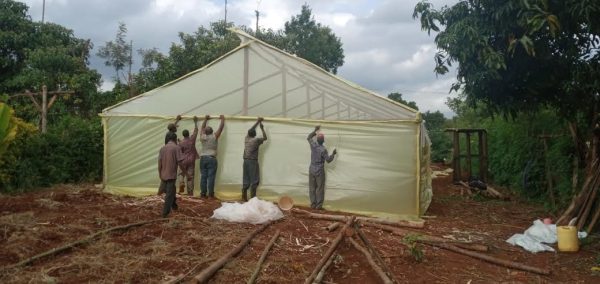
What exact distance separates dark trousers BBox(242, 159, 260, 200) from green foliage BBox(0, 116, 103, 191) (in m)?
5.70

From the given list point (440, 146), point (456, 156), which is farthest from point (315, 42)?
point (456, 156)

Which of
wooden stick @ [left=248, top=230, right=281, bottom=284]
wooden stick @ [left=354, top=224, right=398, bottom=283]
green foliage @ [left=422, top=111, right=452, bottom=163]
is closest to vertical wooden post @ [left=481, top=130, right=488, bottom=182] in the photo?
green foliage @ [left=422, top=111, right=452, bottom=163]

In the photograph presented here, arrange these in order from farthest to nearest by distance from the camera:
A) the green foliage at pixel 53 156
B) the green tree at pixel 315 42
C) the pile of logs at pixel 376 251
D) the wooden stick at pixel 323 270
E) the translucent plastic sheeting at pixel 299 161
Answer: the green tree at pixel 315 42 < the green foliage at pixel 53 156 < the translucent plastic sheeting at pixel 299 161 < the pile of logs at pixel 376 251 < the wooden stick at pixel 323 270

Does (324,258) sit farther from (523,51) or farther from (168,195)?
(523,51)

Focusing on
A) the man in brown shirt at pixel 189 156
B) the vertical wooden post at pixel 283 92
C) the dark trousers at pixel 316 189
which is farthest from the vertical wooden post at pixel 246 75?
the dark trousers at pixel 316 189

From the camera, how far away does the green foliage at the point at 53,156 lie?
12594 millimetres

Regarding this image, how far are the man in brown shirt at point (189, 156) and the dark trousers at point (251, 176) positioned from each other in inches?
45.3

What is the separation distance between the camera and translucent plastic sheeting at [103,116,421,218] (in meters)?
9.95

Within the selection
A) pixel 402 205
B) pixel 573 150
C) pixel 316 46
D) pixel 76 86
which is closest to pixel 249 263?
pixel 402 205

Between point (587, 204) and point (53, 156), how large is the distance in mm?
12148

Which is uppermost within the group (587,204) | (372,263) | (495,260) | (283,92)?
(283,92)

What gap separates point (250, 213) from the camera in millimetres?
8367

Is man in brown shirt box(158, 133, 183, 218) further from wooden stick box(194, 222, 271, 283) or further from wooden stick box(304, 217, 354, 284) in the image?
wooden stick box(304, 217, 354, 284)

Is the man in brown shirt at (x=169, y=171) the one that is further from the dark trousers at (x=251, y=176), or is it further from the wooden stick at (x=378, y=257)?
the wooden stick at (x=378, y=257)
